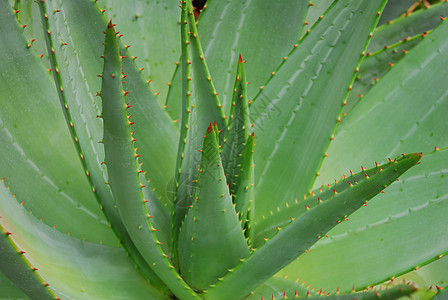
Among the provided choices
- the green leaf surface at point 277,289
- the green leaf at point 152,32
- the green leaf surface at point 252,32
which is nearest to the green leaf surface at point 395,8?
the green leaf surface at point 252,32

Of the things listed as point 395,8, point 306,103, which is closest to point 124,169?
point 306,103

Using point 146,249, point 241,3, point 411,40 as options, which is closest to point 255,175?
point 146,249

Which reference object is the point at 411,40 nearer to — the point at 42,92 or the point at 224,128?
the point at 224,128

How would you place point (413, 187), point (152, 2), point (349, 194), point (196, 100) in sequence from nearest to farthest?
point (349, 194) < point (196, 100) < point (413, 187) < point (152, 2)

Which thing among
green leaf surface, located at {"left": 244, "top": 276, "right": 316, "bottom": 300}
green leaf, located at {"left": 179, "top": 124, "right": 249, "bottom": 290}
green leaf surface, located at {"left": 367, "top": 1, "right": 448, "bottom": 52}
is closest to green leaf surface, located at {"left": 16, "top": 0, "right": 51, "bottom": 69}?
green leaf, located at {"left": 179, "top": 124, "right": 249, "bottom": 290}

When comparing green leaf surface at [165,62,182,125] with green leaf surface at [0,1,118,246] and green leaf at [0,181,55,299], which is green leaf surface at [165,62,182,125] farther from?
green leaf at [0,181,55,299]

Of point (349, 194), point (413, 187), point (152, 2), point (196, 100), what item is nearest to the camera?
point (349, 194)
